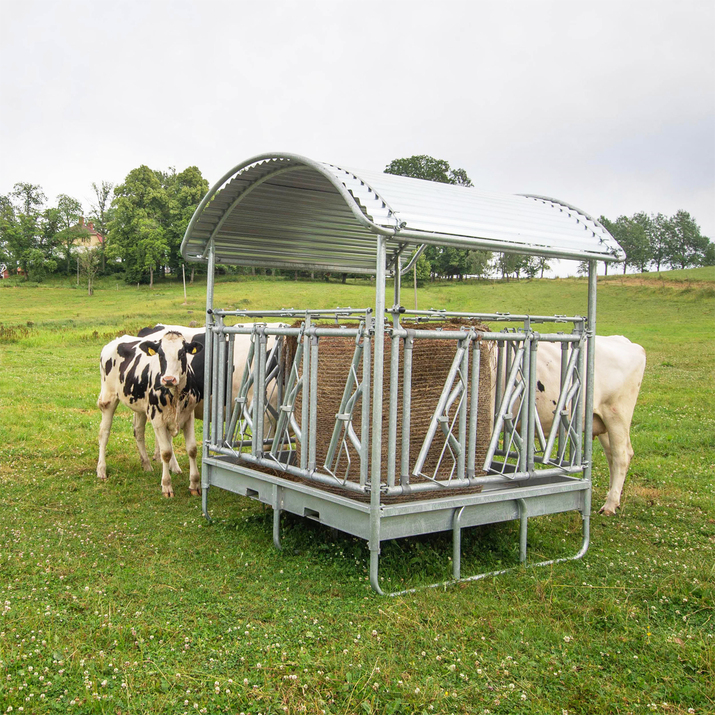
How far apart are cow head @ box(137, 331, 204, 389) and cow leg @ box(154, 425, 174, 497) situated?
63 cm

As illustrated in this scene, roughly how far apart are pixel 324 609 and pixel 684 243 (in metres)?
116

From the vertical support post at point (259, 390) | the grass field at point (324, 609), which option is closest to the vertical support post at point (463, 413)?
the grass field at point (324, 609)

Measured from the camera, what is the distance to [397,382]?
585cm

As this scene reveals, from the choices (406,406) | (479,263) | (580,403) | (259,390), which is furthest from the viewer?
(479,263)

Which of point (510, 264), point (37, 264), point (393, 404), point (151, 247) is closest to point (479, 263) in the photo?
point (510, 264)

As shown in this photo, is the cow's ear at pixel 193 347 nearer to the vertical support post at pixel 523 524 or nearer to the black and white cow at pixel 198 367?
the black and white cow at pixel 198 367

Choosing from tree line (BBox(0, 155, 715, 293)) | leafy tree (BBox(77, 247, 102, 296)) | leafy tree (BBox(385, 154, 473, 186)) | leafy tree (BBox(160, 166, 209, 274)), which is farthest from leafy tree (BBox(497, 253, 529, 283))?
leafy tree (BBox(77, 247, 102, 296))

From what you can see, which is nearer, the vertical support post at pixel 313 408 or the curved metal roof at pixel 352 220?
the curved metal roof at pixel 352 220

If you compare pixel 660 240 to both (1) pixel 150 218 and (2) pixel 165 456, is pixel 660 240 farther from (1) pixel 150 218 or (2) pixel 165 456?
(2) pixel 165 456

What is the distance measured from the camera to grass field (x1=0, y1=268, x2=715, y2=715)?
4438mm

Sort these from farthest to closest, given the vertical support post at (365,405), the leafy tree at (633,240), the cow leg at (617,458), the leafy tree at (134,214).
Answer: the leafy tree at (633,240) → the leafy tree at (134,214) → the cow leg at (617,458) → the vertical support post at (365,405)

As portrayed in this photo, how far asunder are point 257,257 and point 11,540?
4006 mm

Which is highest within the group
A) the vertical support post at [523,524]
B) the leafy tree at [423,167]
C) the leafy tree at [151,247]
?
the leafy tree at [423,167]

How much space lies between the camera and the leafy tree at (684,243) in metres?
108
